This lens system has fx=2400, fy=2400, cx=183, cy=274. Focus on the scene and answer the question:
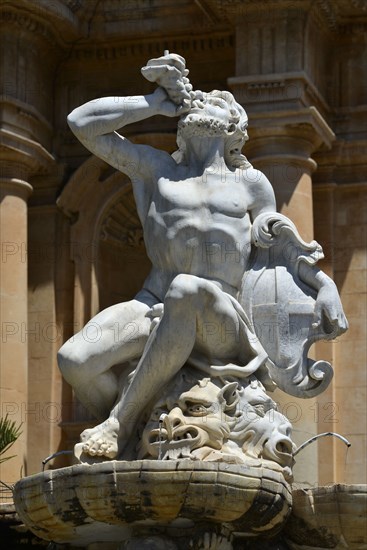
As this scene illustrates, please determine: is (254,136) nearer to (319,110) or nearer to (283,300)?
(319,110)

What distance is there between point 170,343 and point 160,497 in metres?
1.52

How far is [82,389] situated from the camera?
20.4 m

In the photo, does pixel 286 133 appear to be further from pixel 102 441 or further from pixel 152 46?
pixel 102 441

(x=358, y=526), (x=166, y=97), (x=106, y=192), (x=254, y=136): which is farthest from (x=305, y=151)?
(x=358, y=526)

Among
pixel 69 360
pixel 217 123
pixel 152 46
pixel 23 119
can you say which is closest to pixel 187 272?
pixel 69 360

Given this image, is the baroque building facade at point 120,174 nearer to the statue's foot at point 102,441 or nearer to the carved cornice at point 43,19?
the carved cornice at point 43,19

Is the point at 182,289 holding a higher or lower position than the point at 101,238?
lower

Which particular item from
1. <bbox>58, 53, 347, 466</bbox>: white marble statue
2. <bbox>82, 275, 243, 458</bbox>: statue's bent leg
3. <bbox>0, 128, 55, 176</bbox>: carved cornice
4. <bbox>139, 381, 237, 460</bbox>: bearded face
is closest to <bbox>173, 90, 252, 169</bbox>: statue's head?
<bbox>58, 53, 347, 466</bbox>: white marble statue

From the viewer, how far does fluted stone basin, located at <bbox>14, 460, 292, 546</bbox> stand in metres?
18.9

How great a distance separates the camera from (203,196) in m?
20.8

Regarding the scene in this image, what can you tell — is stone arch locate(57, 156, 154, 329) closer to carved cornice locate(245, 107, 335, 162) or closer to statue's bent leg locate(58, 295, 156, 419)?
carved cornice locate(245, 107, 335, 162)

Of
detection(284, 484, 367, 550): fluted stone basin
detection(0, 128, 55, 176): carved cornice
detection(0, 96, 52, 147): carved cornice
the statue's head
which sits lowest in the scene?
detection(284, 484, 367, 550): fluted stone basin

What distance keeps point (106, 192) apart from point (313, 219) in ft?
9.27

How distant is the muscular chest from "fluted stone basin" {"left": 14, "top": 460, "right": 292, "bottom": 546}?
2638mm
